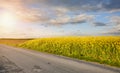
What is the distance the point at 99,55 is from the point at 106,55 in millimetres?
1025

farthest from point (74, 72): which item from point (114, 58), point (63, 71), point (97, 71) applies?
point (114, 58)

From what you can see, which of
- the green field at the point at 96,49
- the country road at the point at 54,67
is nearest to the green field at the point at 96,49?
the green field at the point at 96,49

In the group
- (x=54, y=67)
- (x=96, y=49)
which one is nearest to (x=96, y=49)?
(x=96, y=49)

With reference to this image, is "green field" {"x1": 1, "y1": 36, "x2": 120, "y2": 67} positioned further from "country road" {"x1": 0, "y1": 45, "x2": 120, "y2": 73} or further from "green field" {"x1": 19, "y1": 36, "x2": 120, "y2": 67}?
"country road" {"x1": 0, "y1": 45, "x2": 120, "y2": 73}

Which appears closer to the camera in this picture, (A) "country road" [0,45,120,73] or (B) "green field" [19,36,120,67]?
(A) "country road" [0,45,120,73]

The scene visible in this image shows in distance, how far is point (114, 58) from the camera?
63.0 feet

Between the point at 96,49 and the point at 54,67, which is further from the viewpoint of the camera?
the point at 96,49

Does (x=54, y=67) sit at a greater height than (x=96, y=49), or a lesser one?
lesser

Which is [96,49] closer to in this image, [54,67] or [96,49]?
[96,49]

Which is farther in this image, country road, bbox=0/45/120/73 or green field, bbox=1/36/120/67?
green field, bbox=1/36/120/67

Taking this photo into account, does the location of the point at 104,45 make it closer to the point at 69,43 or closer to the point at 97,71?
the point at 69,43

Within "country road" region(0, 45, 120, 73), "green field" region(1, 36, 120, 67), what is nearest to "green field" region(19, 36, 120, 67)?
"green field" region(1, 36, 120, 67)

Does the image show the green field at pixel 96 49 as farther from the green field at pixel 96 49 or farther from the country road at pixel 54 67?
the country road at pixel 54 67

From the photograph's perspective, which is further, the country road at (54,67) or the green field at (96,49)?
the green field at (96,49)
